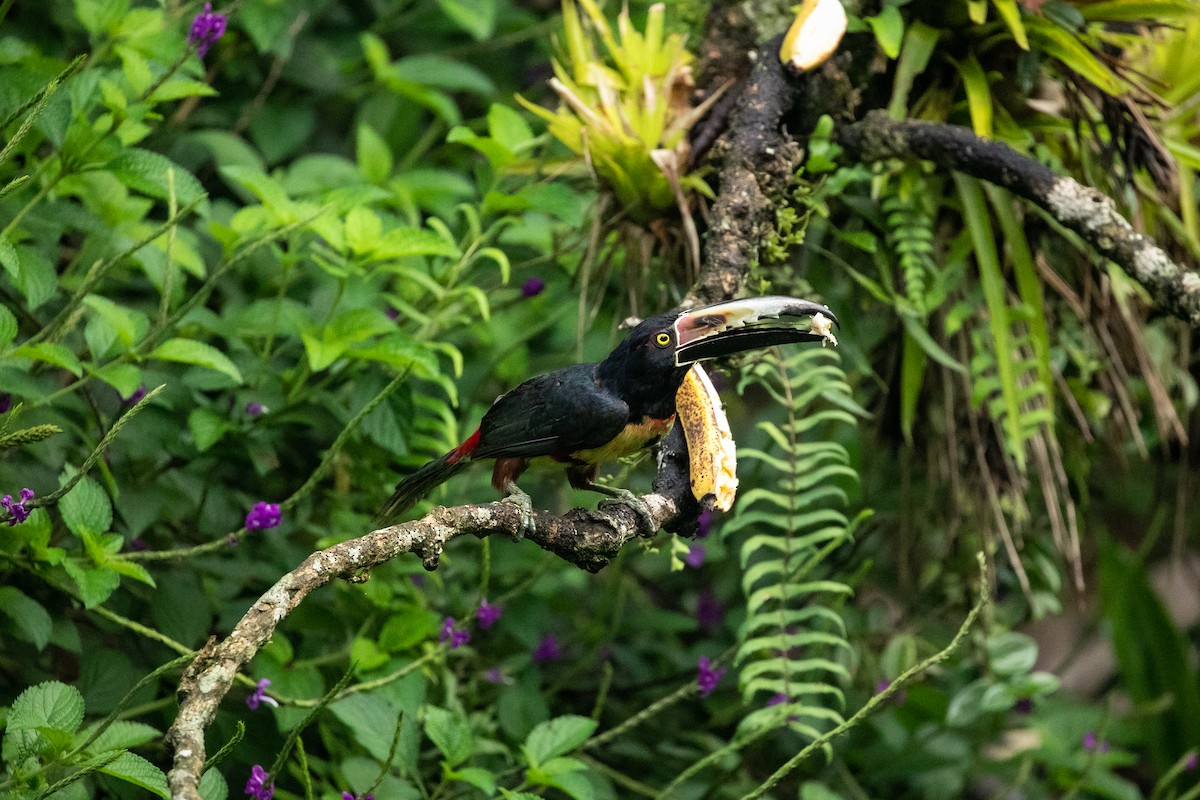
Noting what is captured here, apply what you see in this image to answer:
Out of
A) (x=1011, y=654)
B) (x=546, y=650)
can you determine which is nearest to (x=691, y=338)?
(x=546, y=650)

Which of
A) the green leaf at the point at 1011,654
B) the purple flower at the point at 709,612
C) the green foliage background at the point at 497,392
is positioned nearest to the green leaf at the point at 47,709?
the green foliage background at the point at 497,392

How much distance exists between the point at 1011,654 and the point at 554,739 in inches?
63.5

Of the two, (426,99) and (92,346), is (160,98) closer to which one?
(92,346)

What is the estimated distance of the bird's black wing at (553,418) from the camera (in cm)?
202

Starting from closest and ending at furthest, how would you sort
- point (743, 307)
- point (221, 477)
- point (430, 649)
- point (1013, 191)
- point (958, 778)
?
point (743, 307) → point (1013, 191) → point (430, 649) → point (221, 477) → point (958, 778)

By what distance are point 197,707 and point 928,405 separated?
232 cm

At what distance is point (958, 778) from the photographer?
11.5 feet

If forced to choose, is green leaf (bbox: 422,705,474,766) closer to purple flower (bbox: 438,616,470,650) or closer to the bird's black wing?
purple flower (bbox: 438,616,470,650)

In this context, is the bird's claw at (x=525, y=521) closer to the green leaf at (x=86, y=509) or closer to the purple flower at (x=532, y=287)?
the green leaf at (x=86, y=509)

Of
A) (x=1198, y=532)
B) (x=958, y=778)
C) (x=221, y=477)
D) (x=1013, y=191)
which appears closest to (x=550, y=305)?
(x=221, y=477)

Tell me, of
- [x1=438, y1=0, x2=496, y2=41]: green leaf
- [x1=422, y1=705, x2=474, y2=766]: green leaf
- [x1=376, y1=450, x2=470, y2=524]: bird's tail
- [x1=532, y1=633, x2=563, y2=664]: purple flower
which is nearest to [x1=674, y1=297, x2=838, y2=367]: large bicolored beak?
[x1=376, y1=450, x2=470, y2=524]: bird's tail

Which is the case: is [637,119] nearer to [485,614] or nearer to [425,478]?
[425,478]

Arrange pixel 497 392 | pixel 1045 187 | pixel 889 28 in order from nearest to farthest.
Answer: pixel 1045 187, pixel 889 28, pixel 497 392

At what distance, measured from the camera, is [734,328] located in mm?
2020
